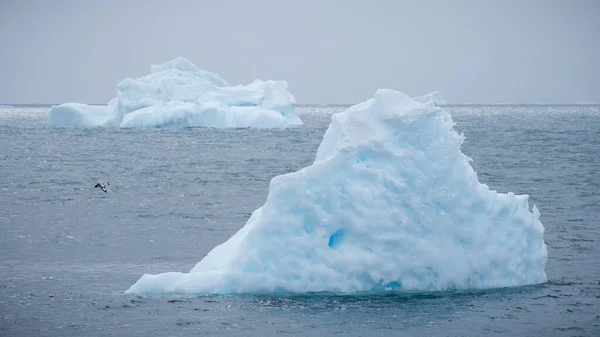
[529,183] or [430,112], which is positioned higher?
[430,112]

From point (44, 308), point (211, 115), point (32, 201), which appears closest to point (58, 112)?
point (211, 115)

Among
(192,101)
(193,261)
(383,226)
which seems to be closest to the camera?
(383,226)

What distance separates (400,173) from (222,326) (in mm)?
3745

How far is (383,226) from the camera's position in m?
12.2

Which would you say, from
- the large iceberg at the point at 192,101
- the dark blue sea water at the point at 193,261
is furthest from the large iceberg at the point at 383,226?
the large iceberg at the point at 192,101

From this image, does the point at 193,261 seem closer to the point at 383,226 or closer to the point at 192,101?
the point at 383,226

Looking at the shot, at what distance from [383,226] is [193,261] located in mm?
4390

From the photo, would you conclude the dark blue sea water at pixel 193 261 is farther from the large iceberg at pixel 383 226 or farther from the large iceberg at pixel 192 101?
the large iceberg at pixel 192 101

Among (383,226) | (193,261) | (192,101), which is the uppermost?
(192,101)

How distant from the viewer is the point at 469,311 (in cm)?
1136

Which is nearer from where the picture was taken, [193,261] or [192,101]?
[193,261]

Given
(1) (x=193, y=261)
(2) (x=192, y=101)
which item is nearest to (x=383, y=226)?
(1) (x=193, y=261)

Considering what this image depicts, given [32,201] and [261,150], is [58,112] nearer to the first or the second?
[261,150]

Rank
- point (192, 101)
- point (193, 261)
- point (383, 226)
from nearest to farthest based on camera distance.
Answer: point (383, 226)
point (193, 261)
point (192, 101)
